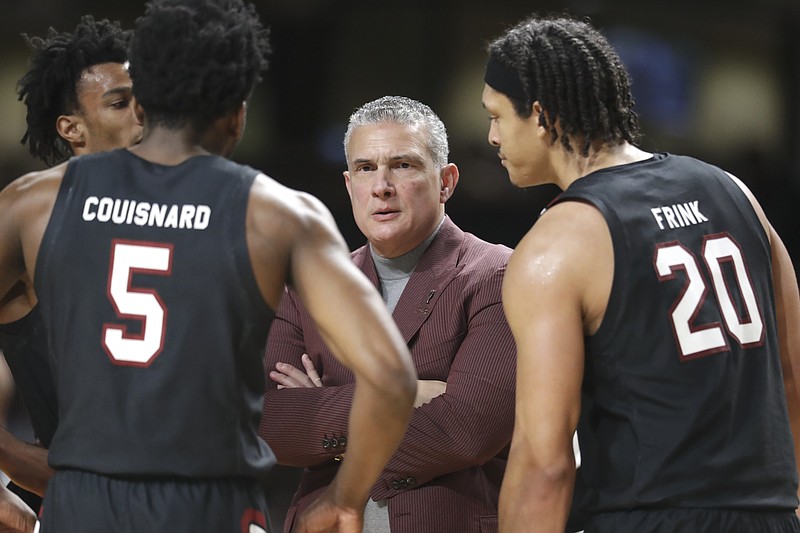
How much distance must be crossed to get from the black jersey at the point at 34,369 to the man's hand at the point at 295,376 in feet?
2.78

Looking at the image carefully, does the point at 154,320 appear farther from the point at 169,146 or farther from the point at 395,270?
the point at 395,270

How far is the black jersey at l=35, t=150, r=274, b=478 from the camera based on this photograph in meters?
2.51

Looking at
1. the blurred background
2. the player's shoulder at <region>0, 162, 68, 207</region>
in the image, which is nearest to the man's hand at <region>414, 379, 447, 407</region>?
the player's shoulder at <region>0, 162, 68, 207</region>

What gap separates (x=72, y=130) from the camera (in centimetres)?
356

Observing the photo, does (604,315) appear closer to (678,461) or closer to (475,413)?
(678,461)

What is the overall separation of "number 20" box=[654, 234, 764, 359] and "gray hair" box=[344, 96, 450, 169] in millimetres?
1303

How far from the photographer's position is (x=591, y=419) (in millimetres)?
3027

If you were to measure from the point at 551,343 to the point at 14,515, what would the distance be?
4.92ft

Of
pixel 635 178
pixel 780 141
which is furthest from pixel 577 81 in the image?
pixel 780 141

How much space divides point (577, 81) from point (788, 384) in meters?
1.12

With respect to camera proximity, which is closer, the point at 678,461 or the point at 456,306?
the point at 678,461

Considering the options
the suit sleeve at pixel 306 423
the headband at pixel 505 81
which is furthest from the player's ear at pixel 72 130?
the headband at pixel 505 81

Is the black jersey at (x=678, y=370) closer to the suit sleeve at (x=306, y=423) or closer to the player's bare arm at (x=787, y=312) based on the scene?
the player's bare arm at (x=787, y=312)

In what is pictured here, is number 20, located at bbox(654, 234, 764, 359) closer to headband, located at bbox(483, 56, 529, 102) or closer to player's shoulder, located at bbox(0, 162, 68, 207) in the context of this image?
→ headband, located at bbox(483, 56, 529, 102)
